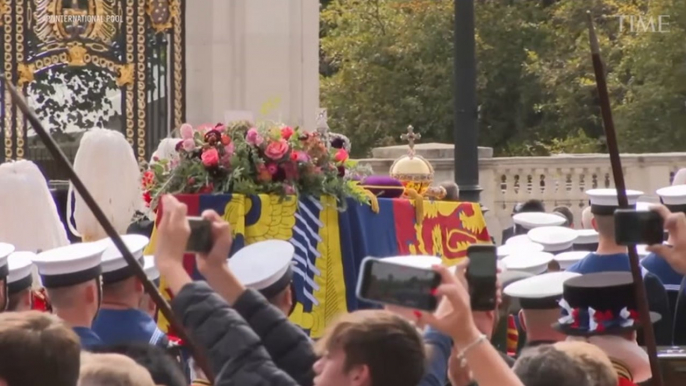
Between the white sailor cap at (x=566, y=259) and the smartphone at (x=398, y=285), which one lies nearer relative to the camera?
the smartphone at (x=398, y=285)

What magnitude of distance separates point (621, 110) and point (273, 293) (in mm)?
20857

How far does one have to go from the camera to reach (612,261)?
23.2 ft

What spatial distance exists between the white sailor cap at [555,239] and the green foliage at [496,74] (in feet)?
55.8

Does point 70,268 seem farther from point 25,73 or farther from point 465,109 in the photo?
point 25,73

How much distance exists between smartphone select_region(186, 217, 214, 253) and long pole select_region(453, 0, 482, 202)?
8.11 metres

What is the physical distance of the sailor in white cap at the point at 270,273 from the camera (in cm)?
565

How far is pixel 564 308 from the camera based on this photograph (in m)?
5.59

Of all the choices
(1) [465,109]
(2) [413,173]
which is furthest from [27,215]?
(1) [465,109]

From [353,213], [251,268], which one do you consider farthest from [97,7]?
[251,268]

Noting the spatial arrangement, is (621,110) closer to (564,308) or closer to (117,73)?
(117,73)

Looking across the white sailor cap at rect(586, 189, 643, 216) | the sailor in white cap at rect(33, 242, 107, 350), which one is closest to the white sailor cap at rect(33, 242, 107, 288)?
the sailor in white cap at rect(33, 242, 107, 350)

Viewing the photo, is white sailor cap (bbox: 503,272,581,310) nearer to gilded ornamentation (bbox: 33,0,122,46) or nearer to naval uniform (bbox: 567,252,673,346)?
naval uniform (bbox: 567,252,673,346)

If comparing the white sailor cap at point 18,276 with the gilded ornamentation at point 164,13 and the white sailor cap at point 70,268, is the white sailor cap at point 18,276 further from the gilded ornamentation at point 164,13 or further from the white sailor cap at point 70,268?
the gilded ornamentation at point 164,13

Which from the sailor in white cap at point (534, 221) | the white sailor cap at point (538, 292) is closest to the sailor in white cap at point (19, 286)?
the white sailor cap at point (538, 292)
